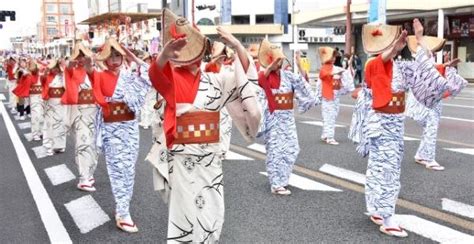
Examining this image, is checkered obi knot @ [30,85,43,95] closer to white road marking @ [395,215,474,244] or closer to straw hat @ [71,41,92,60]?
straw hat @ [71,41,92,60]

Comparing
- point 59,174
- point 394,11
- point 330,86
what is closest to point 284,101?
point 59,174

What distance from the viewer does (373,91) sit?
578cm

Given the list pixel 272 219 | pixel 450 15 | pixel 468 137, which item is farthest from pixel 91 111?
pixel 450 15

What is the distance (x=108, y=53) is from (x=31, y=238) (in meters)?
1.99

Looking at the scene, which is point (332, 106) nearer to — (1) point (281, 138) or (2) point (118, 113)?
(1) point (281, 138)

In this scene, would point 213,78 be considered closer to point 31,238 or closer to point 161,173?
point 161,173

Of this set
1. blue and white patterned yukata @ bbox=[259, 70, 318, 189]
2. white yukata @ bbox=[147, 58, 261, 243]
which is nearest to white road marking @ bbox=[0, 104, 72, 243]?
white yukata @ bbox=[147, 58, 261, 243]

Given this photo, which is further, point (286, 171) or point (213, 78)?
point (286, 171)

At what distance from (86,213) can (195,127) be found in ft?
10.8

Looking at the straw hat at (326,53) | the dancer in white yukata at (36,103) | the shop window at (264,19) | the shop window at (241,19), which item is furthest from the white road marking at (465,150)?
the shop window at (241,19)

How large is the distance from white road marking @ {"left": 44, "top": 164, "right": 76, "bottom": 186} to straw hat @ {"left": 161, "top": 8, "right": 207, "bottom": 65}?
17.0ft

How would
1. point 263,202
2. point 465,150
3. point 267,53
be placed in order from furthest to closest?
1. point 465,150
2. point 267,53
3. point 263,202

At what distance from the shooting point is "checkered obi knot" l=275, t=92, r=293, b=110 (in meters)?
7.22

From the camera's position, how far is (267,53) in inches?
284
